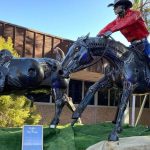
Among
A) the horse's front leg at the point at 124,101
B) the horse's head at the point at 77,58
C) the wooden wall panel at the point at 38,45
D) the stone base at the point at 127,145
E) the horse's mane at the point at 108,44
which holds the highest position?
the wooden wall panel at the point at 38,45

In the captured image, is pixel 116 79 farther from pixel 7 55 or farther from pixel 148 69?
pixel 7 55

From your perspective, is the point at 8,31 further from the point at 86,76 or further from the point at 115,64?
the point at 115,64

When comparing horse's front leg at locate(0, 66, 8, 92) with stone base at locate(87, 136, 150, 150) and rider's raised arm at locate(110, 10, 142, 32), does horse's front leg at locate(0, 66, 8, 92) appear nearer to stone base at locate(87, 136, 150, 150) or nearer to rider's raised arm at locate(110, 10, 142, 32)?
rider's raised arm at locate(110, 10, 142, 32)

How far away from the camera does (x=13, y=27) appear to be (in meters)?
16.1

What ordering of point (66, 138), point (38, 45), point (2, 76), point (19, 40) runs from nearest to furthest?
point (66, 138)
point (2, 76)
point (19, 40)
point (38, 45)

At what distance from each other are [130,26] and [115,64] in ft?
2.37

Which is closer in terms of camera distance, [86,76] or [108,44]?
[108,44]

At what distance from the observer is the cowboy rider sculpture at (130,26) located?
711 cm

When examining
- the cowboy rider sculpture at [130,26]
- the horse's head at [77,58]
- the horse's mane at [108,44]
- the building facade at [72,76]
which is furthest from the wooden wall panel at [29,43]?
the horse's head at [77,58]

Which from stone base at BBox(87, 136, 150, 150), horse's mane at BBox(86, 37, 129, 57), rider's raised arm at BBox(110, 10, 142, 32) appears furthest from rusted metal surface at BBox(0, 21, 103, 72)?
stone base at BBox(87, 136, 150, 150)

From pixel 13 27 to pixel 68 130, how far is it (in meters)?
9.76

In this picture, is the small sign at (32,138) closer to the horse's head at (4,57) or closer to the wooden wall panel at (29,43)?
the horse's head at (4,57)

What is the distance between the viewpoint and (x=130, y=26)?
728 cm

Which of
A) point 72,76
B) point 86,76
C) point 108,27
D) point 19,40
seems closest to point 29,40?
point 19,40
